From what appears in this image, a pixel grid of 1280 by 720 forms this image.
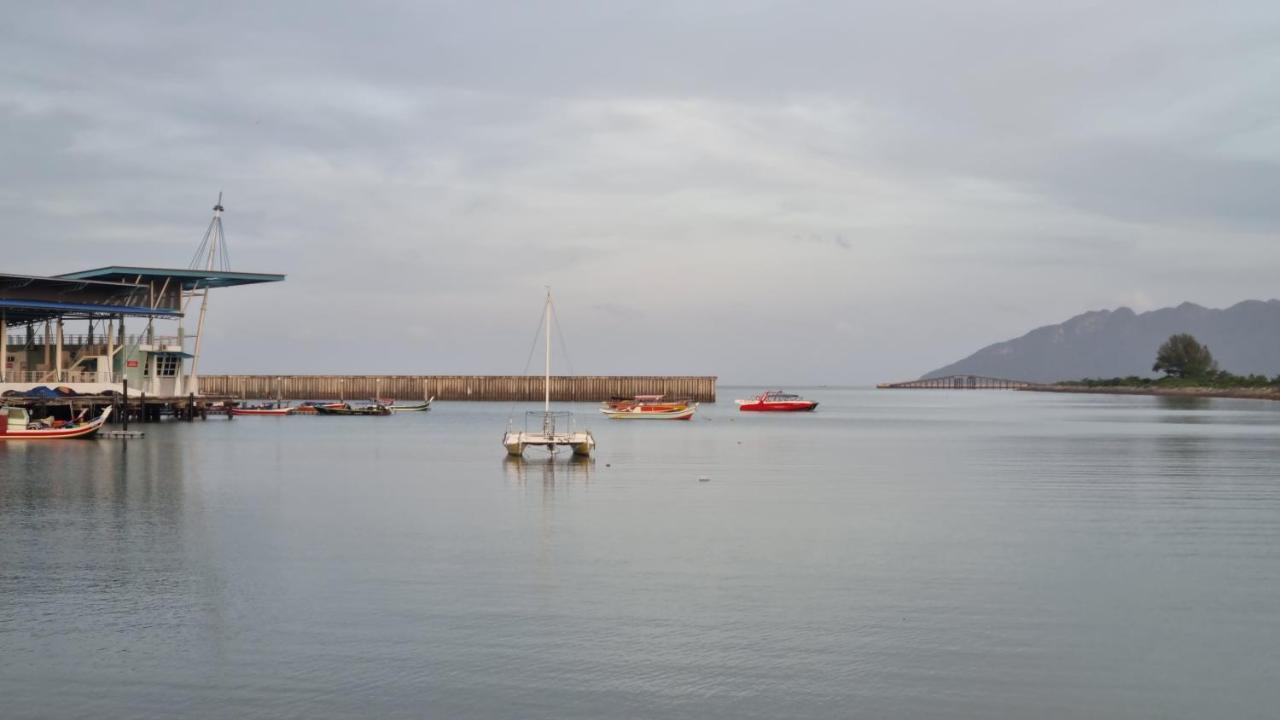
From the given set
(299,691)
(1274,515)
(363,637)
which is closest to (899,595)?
(363,637)

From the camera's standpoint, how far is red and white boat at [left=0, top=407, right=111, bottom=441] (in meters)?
60.7

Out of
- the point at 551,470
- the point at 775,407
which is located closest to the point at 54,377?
the point at 551,470

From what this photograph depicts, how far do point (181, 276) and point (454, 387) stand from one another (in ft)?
263

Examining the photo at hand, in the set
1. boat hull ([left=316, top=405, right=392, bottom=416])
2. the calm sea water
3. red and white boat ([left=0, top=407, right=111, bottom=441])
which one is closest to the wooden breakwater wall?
boat hull ([left=316, top=405, right=392, bottom=416])

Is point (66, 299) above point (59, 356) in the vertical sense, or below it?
above

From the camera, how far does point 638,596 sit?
18.9m

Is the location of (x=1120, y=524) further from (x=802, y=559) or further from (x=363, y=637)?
(x=363, y=637)

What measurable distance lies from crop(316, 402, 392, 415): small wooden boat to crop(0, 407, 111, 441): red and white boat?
45161 millimetres

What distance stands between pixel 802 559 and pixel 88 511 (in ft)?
62.6

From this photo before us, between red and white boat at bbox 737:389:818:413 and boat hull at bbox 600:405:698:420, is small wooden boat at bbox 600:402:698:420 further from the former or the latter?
red and white boat at bbox 737:389:818:413

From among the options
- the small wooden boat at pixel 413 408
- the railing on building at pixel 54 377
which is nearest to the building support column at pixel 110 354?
the railing on building at pixel 54 377

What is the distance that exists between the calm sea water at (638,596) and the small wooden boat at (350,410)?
67663 millimetres

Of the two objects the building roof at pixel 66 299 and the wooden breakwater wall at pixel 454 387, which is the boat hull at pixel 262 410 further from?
the wooden breakwater wall at pixel 454 387

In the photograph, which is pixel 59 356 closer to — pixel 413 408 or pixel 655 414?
pixel 413 408
